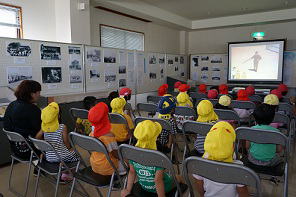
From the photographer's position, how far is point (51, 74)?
15.1ft

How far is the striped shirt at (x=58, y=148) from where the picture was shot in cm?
234

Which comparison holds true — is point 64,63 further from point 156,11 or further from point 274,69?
point 274,69

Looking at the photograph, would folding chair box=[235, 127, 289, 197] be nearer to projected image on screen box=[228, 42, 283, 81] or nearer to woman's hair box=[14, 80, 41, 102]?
woman's hair box=[14, 80, 41, 102]

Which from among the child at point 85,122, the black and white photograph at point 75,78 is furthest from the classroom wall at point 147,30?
the child at point 85,122

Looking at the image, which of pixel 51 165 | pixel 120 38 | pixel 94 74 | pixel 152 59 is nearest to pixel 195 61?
pixel 152 59

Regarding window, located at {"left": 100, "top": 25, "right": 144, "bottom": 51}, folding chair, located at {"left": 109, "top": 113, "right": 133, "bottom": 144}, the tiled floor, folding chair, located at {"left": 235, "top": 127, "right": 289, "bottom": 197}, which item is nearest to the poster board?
the tiled floor

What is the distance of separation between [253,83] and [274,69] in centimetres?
77

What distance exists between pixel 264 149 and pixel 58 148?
6.27ft

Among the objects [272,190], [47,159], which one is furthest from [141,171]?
[272,190]

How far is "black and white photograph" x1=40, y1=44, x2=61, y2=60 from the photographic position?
438 centimetres

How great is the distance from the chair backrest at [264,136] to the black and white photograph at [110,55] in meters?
4.16

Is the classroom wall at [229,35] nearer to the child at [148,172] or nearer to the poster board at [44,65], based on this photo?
the poster board at [44,65]

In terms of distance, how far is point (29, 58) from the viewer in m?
4.19

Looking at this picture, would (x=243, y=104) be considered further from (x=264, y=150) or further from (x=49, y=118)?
(x=49, y=118)
